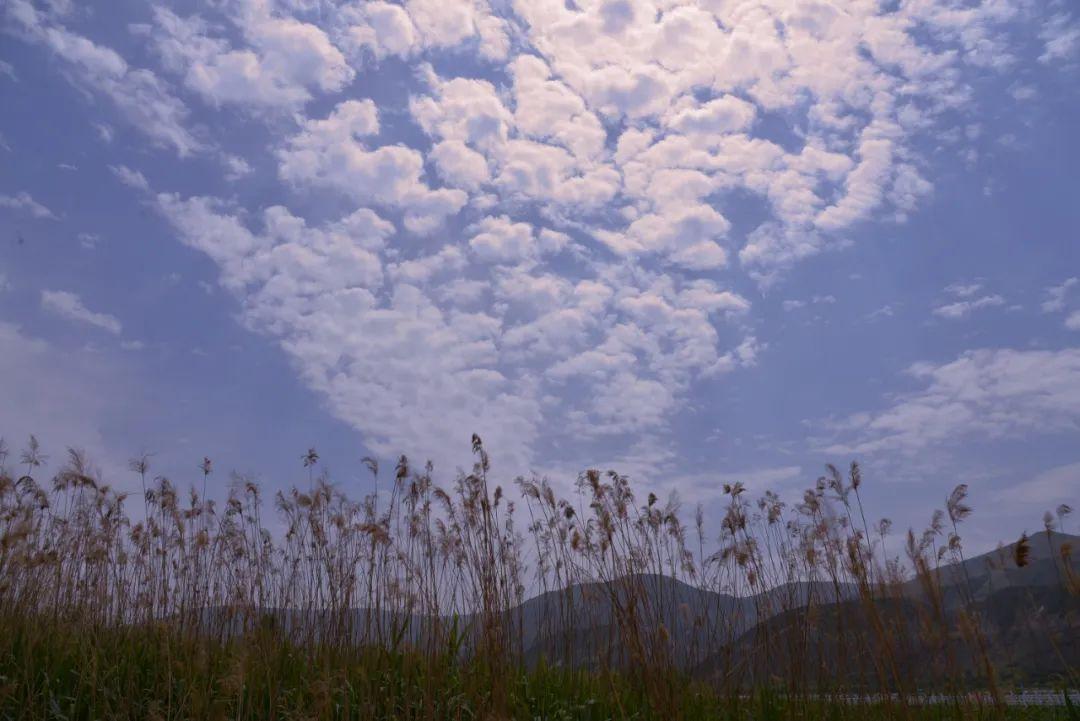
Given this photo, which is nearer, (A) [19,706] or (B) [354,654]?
(A) [19,706]

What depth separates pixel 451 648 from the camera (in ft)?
19.3

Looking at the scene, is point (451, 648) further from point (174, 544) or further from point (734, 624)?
point (174, 544)

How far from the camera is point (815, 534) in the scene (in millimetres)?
6090

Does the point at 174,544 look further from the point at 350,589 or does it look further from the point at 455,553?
the point at 455,553

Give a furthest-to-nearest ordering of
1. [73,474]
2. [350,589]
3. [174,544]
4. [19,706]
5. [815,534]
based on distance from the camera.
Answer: [174,544] → [815,534] → [350,589] → [73,474] → [19,706]

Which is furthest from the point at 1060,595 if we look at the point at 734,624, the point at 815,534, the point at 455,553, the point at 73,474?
the point at 73,474

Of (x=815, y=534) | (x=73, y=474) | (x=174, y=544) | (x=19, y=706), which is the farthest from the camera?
(x=174, y=544)

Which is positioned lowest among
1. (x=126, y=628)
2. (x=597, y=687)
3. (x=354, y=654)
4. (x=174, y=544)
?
(x=597, y=687)

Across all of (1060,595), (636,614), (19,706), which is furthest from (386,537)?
(1060,595)

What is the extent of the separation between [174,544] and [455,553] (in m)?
2.89

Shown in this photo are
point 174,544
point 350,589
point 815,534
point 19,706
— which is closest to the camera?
point 19,706

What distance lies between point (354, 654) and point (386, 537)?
0.76 meters

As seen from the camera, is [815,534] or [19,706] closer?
[19,706]

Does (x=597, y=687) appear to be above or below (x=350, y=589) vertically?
below
